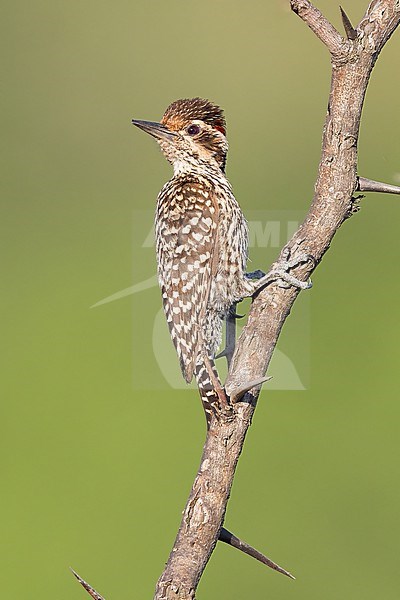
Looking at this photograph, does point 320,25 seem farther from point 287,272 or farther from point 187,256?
point 187,256

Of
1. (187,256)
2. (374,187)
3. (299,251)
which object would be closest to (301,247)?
(299,251)

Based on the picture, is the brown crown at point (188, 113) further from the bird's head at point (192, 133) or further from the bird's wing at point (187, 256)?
the bird's wing at point (187, 256)

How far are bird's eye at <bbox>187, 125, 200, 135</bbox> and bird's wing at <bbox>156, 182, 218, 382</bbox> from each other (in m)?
0.24

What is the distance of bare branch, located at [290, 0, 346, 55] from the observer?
202 cm

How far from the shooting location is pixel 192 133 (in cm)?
272

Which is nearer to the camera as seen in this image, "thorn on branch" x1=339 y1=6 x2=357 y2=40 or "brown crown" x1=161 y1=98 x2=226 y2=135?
"thorn on branch" x1=339 y1=6 x2=357 y2=40

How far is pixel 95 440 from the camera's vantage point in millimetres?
6043

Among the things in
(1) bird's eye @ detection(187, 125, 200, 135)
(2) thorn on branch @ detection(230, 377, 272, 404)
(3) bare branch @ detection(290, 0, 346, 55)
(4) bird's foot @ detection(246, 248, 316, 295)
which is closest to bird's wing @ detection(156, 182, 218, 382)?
(1) bird's eye @ detection(187, 125, 200, 135)

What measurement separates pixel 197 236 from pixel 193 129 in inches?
12.9

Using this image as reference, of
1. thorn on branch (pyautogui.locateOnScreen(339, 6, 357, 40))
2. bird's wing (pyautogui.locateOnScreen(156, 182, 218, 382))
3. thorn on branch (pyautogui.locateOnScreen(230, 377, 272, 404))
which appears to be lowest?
thorn on branch (pyautogui.locateOnScreen(230, 377, 272, 404))

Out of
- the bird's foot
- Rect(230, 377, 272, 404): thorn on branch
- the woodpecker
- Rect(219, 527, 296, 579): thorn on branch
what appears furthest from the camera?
the woodpecker

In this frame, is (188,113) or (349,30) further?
(188,113)

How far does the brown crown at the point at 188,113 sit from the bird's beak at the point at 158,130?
17mm

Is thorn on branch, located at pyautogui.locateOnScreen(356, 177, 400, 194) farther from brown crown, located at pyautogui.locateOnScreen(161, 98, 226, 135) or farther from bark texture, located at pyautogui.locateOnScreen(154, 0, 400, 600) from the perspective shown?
brown crown, located at pyautogui.locateOnScreen(161, 98, 226, 135)
